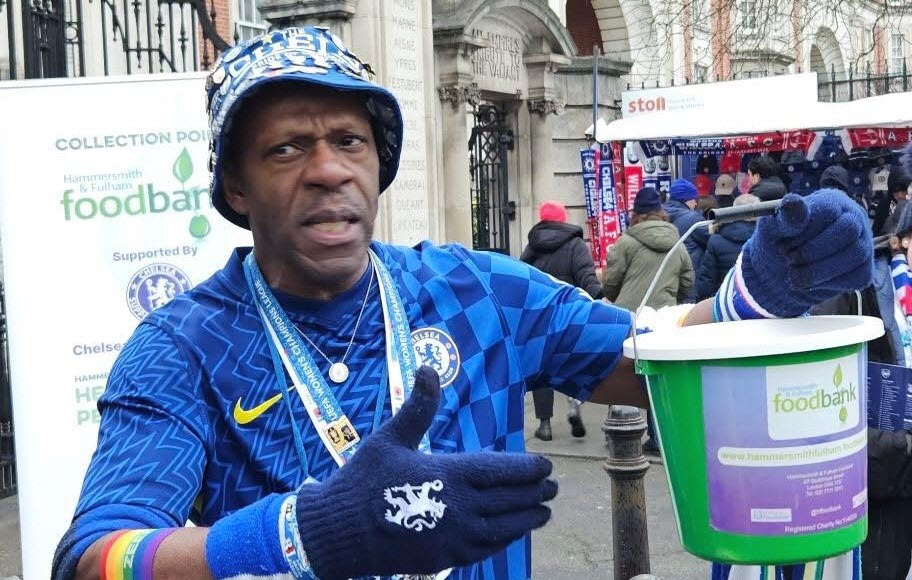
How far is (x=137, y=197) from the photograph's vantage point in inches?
172

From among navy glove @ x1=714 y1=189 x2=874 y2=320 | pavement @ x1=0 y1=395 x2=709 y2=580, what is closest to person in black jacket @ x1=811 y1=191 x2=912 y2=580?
navy glove @ x1=714 y1=189 x2=874 y2=320

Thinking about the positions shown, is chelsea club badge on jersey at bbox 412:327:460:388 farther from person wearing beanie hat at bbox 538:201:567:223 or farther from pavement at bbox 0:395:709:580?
person wearing beanie hat at bbox 538:201:567:223

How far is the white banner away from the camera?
4270 millimetres

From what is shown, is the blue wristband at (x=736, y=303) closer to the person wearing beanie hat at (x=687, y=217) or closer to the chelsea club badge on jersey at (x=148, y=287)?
the chelsea club badge on jersey at (x=148, y=287)

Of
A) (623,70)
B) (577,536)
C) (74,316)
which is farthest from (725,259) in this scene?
(623,70)

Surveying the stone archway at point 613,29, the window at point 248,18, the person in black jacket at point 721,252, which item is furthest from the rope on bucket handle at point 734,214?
the stone archway at point 613,29

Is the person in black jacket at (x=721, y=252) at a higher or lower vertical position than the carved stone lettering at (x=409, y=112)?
lower

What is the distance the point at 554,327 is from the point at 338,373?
46 cm

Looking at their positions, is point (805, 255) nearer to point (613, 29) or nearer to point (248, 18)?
point (248, 18)

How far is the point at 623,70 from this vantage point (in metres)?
17.6

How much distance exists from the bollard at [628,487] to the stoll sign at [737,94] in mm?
9374

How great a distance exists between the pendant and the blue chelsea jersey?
0.01 metres

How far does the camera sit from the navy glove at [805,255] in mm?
1917

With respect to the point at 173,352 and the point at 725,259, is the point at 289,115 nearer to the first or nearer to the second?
the point at 173,352
